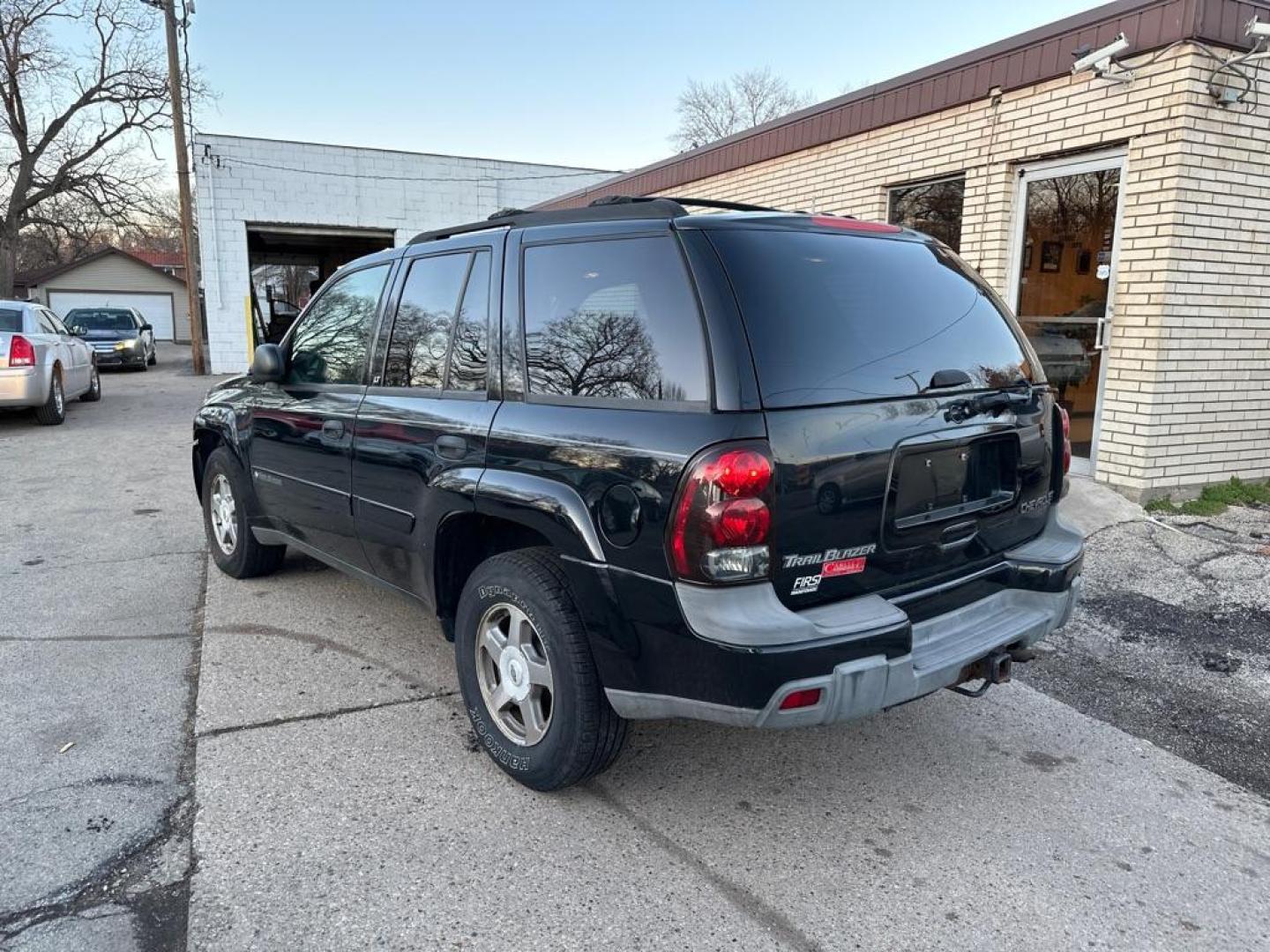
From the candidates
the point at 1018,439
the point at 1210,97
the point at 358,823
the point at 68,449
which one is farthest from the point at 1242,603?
the point at 68,449

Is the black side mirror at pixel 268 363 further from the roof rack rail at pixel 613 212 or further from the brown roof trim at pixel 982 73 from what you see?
the brown roof trim at pixel 982 73

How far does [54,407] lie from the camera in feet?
39.8

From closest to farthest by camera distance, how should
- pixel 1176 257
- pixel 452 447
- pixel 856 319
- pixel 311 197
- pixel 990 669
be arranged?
pixel 856 319 → pixel 990 669 → pixel 452 447 → pixel 1176 257 → pixel 311 197

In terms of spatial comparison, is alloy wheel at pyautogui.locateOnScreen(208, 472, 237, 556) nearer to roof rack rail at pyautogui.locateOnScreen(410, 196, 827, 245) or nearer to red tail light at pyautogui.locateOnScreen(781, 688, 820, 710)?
roof rack rail at pyautogui.locateOnScreen(410, 196, 827, 245)

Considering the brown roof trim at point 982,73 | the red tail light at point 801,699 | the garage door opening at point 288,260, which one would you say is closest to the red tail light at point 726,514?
the red tail light at point 801,699

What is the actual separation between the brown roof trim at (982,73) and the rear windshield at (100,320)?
19260 millimetres

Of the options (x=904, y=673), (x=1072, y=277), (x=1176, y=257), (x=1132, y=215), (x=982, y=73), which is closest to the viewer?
(x=904, y=673)

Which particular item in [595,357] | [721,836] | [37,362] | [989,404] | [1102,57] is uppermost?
[1102,57]

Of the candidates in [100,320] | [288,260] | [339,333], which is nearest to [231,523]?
[339,333]

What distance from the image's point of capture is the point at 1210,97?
6016mm

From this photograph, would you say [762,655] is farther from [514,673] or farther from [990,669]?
[514,673]

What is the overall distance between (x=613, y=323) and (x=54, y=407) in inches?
480

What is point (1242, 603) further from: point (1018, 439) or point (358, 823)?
point (358, 823)

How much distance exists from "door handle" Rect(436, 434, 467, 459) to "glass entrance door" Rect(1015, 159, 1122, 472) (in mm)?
5466
